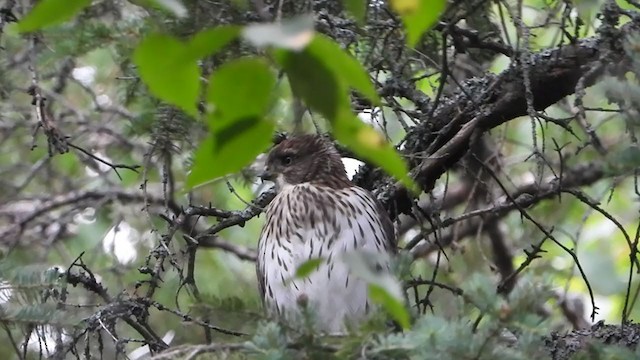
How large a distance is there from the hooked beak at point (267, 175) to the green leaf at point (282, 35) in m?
3.24

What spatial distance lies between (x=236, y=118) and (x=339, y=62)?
163 millimetres

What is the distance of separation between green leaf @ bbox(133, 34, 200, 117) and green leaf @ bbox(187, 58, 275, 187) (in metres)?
0.04

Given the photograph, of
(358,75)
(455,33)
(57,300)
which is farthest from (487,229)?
(358,75)

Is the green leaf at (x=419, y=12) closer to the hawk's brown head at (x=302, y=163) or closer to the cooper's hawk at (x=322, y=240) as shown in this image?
the cooper's hawk at (x=322, y=240)

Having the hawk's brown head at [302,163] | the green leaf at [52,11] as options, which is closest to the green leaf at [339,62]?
the green leaf at [52,11]

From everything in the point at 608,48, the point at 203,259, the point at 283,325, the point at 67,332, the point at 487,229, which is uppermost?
the point at 608,48

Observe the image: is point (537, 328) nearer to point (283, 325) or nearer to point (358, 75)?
point (283, 325)

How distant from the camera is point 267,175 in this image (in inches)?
181

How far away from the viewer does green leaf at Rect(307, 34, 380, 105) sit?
140 centimetres

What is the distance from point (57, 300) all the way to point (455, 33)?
4.91 ft

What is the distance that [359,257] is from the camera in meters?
1.69

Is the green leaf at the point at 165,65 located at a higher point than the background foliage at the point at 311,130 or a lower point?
higher

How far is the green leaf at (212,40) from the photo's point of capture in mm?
1400

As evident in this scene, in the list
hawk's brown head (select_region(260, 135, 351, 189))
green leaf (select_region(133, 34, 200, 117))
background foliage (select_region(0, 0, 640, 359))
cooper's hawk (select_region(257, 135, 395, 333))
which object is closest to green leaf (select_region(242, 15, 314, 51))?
background foliage (select_region(0, 0, 640, 359))
